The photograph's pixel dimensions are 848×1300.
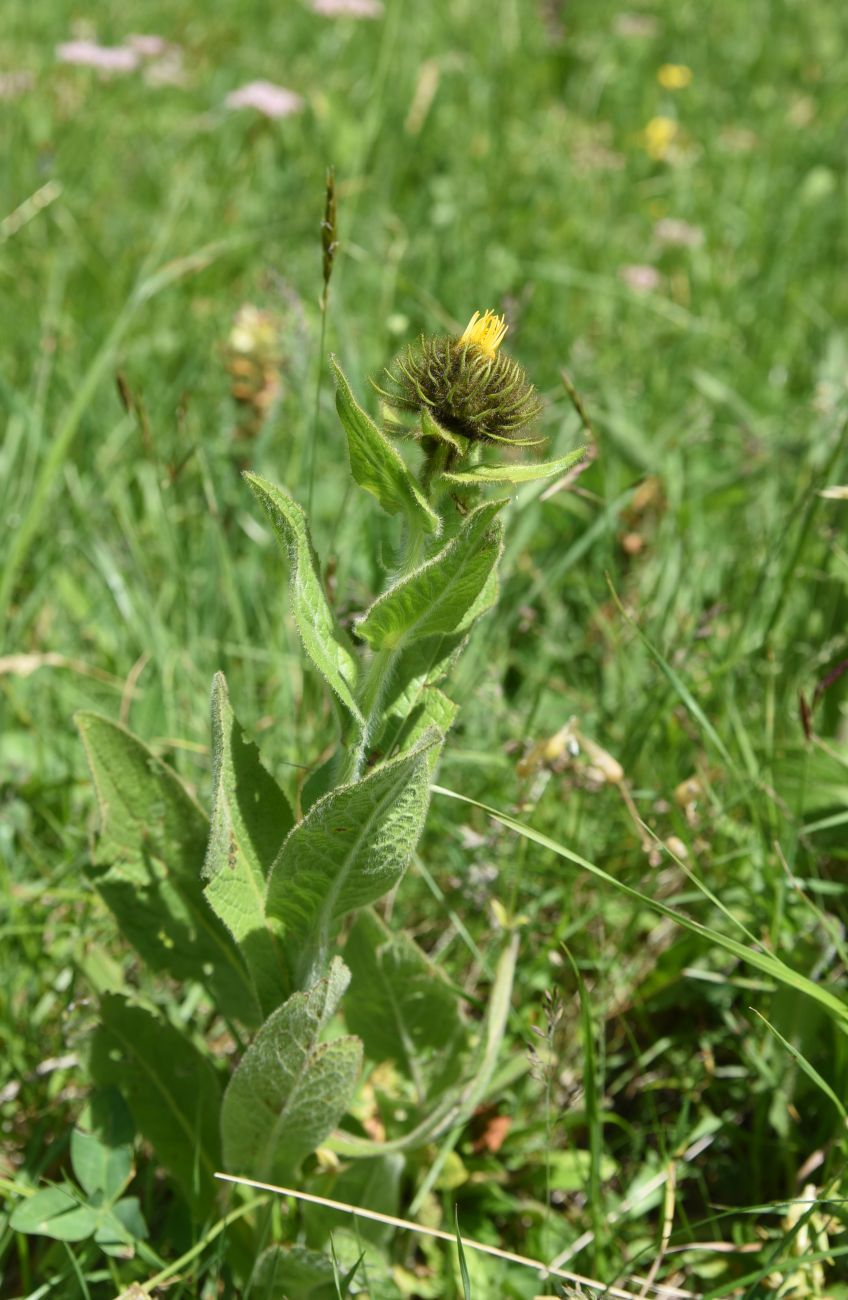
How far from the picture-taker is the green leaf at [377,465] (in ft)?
4.45

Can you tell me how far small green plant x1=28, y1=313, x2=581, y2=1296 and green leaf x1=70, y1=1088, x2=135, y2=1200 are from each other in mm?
15

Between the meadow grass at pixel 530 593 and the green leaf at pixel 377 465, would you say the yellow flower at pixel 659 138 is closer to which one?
the meadow grass at pixel 530 593

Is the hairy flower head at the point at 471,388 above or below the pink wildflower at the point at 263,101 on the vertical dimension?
above

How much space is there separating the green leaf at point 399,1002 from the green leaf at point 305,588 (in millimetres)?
432

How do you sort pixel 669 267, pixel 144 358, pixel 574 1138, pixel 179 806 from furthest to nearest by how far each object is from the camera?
pixel 669 267, pixel 144 358, pixel 574 1138, pixel 179 806

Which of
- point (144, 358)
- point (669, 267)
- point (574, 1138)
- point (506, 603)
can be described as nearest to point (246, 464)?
point (144, 358)

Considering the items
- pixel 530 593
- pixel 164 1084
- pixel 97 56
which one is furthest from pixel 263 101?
pixel 164 1084

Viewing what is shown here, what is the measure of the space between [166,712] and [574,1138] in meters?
1.07

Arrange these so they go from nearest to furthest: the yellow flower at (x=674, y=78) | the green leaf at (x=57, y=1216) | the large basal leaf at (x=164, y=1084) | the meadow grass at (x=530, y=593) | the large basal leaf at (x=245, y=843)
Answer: the large basal leaf at (x=245, y=843) < the green leaf at (x=57, y=1216) < the large basal leaf at (x=164, y=1084) < the meadow grass at (x=530, y=593) < the yellow flower at (x=674, y=78)

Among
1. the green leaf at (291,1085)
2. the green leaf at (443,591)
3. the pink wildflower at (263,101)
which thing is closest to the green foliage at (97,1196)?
the green leaf at (291,1085)

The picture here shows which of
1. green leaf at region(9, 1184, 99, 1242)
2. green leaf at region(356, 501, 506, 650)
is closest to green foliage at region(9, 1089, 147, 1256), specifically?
green leaf at region(9, 1184, 99, 1242)

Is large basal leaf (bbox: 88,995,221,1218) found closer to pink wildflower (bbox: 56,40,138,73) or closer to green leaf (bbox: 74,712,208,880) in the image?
green leaf (bbox: 74,712,208,880)

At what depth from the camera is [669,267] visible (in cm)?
473

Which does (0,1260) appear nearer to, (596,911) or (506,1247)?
(506,1247)
